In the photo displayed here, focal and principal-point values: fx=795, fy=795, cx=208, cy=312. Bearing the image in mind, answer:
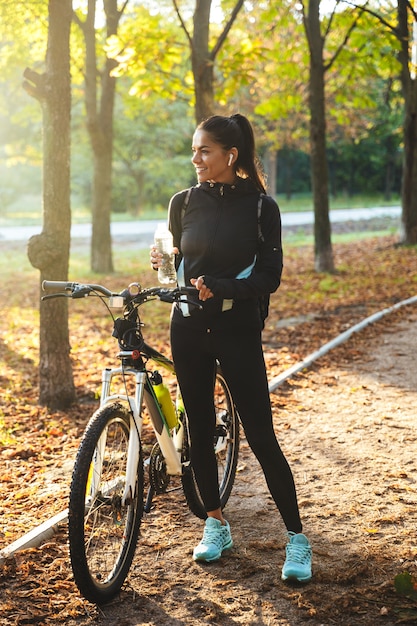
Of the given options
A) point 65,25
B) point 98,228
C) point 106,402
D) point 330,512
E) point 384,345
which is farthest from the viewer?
point 98,228

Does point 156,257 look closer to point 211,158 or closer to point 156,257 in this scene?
point 156,257

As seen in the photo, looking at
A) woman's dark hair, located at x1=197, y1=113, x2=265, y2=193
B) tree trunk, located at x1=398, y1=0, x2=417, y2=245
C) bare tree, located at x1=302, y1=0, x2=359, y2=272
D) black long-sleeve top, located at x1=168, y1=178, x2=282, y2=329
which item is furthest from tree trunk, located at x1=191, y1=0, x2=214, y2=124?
black long-sleeve top, located at x1=168, y1=178, x2=282, y2=329

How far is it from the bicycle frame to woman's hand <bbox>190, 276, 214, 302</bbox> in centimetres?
46

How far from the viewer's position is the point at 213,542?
4.16 m

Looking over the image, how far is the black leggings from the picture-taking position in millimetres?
3764

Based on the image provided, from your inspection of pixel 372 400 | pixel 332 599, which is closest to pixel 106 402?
pixel 332 599

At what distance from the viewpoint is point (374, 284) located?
1459 centimetres

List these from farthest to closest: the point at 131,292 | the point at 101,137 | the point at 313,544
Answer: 1. the point at 101,137
2. the point at 313,544
3. the point at 131,292

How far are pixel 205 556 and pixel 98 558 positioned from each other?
62 cm

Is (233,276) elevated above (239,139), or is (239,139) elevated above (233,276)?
(239,139)

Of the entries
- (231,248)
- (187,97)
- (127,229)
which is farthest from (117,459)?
(187,97)

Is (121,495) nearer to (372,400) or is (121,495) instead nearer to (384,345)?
Result: (372,400)

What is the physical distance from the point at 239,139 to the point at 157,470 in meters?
1.76

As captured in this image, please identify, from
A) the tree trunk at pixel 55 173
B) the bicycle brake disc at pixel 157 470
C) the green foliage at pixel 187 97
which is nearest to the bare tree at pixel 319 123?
the green foliage at pixel 187 97
